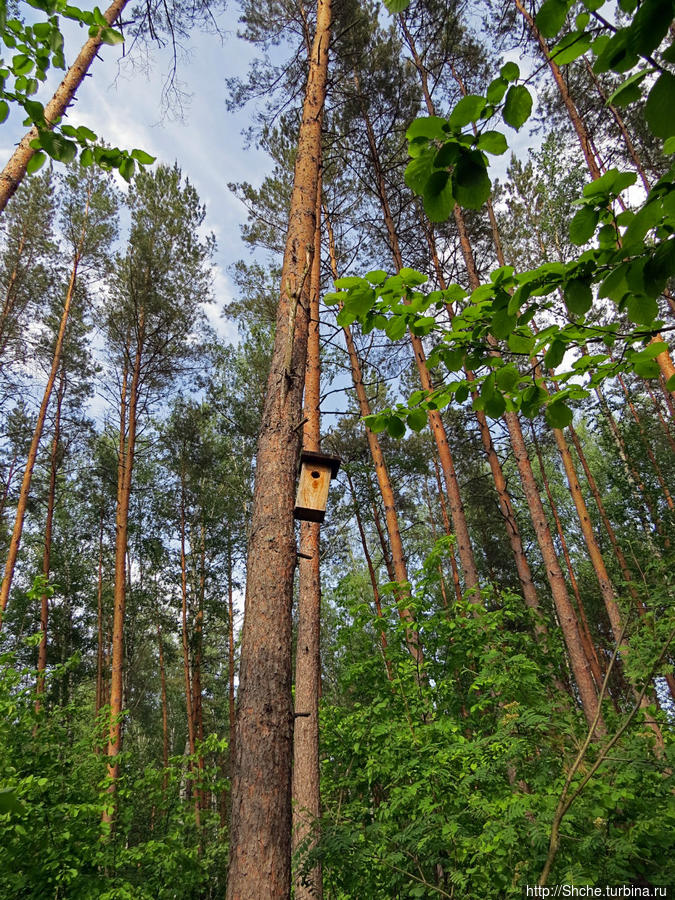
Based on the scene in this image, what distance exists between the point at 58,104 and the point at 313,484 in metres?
4.76

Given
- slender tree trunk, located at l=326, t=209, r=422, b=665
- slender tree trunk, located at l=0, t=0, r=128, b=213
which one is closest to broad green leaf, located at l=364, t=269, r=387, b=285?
slender tree trunk, located at l=326, t=209, r=422, b=665

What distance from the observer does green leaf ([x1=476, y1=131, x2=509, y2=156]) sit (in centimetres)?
105

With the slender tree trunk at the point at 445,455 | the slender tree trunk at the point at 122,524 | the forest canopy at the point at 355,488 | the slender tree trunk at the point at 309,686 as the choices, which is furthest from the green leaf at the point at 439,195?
the slender tree trunk at the point at 122,524

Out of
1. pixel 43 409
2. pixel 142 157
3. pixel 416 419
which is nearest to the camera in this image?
pixel 416 419

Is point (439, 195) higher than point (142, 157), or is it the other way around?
point (142, 157)

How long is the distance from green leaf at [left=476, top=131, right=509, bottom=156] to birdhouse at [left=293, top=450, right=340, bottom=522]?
6.17ft

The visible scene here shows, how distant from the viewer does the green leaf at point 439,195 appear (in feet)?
3.51

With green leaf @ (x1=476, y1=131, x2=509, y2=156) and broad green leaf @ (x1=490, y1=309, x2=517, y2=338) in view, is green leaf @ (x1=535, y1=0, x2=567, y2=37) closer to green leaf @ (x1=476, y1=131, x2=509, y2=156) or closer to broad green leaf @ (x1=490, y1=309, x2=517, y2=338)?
green leaf @ (x1=476, y1=131, x2=509, y2=156)

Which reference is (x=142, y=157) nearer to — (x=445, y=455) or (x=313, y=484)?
(x=313, y=484)

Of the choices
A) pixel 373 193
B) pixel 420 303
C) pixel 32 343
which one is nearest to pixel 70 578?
pixel 32 343

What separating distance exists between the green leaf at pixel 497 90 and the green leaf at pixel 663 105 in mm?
307

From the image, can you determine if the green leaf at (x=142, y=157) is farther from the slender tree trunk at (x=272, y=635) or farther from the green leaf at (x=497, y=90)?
the green leaf at (x=497, y=90)

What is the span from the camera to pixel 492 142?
3.49ft

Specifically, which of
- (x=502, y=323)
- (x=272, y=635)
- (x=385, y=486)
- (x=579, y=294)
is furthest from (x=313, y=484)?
(x=385, y=486)
